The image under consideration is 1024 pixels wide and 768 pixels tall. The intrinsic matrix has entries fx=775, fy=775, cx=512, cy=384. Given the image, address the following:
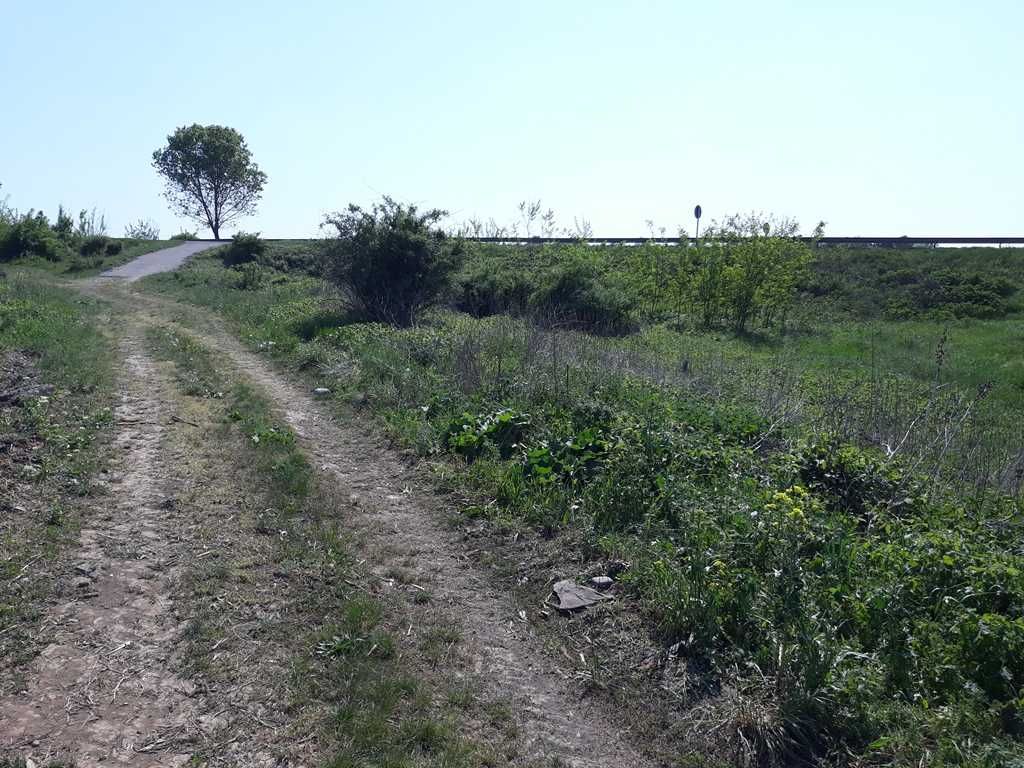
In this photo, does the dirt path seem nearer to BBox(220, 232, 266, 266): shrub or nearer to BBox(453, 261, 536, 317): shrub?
BBox(453, 261, 536, 317): shrub

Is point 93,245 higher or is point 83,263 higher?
point 93,245

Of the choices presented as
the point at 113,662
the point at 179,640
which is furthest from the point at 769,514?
the point at 113,662

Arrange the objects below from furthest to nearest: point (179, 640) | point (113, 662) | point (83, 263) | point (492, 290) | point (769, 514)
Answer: point (83, 263) < point (492, 290) < point (769, 514) < point (179, 640) < point (113, 662)

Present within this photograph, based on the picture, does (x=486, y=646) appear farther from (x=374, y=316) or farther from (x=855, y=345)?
(x=855, y=345)

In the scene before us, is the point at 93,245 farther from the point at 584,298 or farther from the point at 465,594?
the point at 465,594

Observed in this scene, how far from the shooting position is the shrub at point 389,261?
15.8 m

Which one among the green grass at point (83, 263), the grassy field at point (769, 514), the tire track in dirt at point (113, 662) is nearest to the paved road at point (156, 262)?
the green grass at point (83, 263)

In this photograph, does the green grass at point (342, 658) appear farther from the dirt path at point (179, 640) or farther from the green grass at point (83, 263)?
the green grass at point (83, 263)

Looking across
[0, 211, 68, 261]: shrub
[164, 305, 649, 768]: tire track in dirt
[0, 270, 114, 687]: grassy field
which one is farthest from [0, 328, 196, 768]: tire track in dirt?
[0, 211, 68, 261]: shrub

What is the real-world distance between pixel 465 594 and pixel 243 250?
30302 millimetres

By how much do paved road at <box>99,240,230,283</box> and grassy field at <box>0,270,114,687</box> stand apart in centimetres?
1561

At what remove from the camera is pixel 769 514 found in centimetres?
504

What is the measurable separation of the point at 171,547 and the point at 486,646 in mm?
2396

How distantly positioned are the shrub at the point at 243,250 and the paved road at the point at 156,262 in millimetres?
1814
